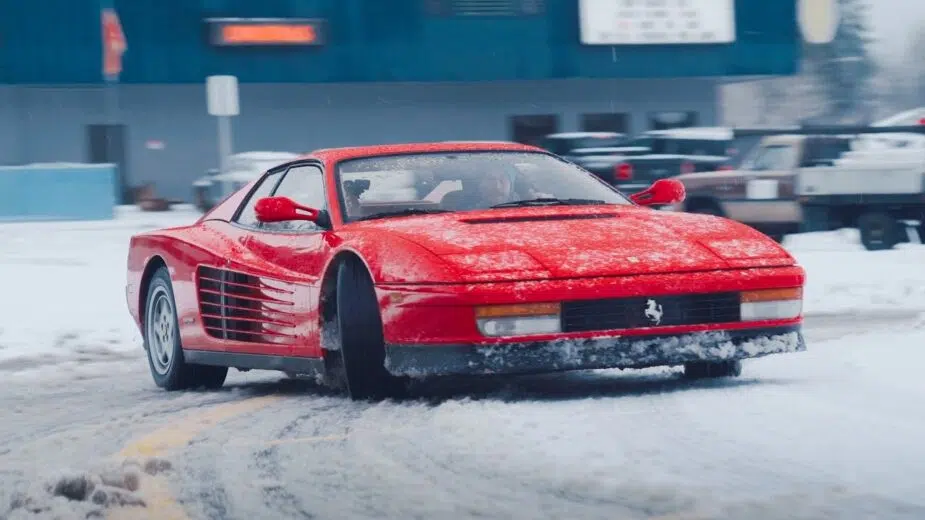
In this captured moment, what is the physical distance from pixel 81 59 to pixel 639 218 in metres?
32.1

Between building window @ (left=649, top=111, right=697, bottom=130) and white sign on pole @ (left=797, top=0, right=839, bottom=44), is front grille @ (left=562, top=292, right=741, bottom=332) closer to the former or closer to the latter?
white sign on pole @ (left=797, top=0, right=839, bottom=44)

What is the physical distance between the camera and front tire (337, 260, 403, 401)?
21.8 feet

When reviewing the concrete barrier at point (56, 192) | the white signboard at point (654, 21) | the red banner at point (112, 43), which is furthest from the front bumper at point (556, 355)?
the white signboard at point (654, 21)

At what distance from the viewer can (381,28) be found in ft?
128

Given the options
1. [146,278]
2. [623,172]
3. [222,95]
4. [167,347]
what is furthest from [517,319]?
[623,172]

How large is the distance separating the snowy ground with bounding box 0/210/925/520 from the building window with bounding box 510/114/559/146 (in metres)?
33.0

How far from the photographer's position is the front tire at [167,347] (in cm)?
843

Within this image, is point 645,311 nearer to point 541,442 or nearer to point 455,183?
point 541,442

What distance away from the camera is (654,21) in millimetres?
39531

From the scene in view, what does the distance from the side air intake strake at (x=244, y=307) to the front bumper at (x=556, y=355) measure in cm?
98

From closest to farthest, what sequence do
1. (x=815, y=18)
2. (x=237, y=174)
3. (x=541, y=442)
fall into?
1. (x=541, y=442)
2. (x=237, y=174)
3. (x=815, y=18)

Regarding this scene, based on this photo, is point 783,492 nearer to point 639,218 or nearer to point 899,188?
point 639,218

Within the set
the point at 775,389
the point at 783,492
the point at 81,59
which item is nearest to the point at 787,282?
the point at 775,389

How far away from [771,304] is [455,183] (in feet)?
5.07
